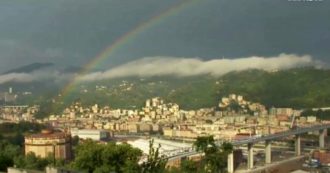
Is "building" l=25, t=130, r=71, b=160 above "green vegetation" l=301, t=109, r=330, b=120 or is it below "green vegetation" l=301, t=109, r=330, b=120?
below

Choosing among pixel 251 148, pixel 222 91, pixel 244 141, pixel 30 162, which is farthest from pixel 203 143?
pixel 222 91

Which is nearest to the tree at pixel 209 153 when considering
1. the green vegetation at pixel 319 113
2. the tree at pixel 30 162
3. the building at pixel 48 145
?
the tree at pixel 30 162

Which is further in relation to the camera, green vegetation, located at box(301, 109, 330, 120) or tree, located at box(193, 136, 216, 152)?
green vegetation, located at box(301, 109, 330, 120)

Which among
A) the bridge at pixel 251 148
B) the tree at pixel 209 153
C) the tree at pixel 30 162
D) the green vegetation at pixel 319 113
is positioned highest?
the green vegetation at pixel 319 113

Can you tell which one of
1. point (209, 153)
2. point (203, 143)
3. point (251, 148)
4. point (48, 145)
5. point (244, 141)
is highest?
point (203, 143)

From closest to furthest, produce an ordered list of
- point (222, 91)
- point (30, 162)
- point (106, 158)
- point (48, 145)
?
point (106, 158) → point (30, 162) → point (48, 145) → point (222, 91)

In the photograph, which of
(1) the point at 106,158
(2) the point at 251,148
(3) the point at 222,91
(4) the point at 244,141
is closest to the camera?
(1) the point at 106,158

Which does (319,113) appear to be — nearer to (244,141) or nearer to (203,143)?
(244,141)

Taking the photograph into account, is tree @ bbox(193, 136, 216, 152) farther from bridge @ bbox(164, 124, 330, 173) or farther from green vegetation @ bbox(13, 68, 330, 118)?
green vegetation @ bbox(13, 68, 330, 118)

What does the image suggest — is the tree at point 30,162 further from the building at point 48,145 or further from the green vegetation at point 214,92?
the green vegetation at point 214,92

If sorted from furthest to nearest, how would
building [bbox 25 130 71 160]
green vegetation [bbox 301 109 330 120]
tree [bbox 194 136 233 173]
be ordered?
green vegetation [bbox 301 109 330 120] → building [bbox 25 130 71 160] → tree [bbox 194 136 233 173]

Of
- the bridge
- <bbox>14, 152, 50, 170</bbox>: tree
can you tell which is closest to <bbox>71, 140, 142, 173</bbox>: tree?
<bbox>14, 152, 50, 170</bbox>: tree
